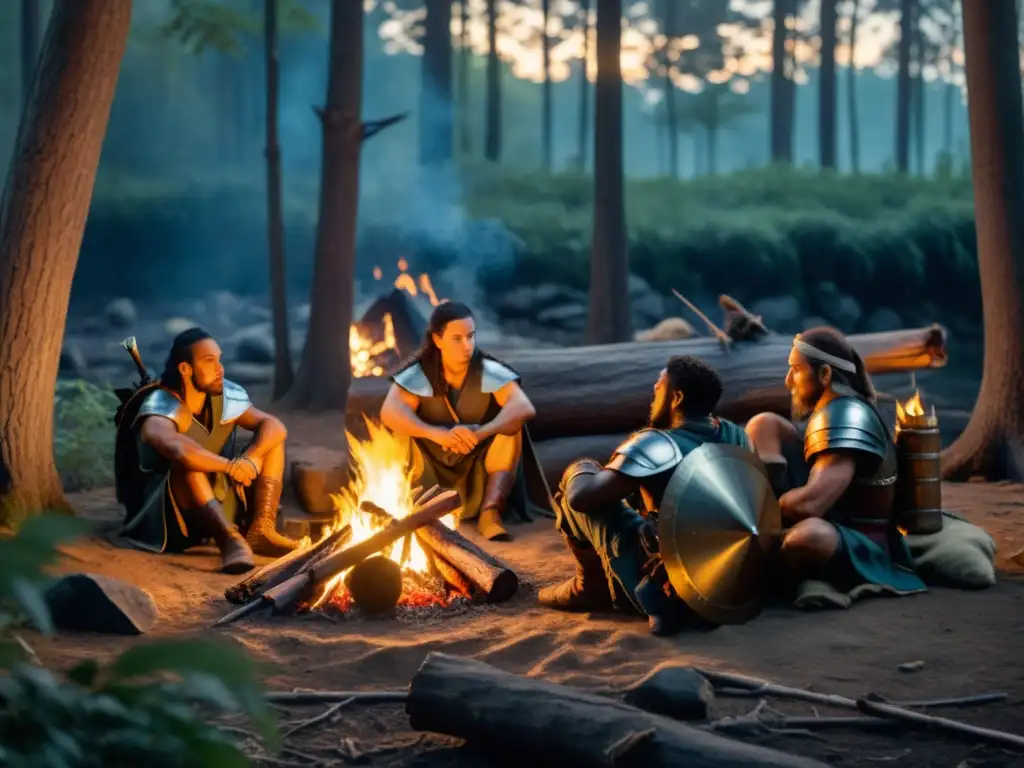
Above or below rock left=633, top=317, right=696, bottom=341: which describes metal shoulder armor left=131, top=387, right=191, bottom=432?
below

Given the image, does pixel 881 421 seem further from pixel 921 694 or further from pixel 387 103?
pixel 387 103

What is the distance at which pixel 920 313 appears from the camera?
18312mm

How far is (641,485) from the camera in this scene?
481 cm

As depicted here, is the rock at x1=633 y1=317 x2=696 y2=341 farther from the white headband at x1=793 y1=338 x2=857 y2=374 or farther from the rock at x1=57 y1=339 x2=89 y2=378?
the rock at x1=57 y1=339 x2=89 y2=378

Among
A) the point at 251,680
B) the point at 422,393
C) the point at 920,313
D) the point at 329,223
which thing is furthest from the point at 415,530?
the point at 920,313

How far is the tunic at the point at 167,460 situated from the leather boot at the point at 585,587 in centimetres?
214

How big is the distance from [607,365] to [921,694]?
159 inches

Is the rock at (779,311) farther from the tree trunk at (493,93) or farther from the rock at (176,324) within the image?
the rock at (176,324)

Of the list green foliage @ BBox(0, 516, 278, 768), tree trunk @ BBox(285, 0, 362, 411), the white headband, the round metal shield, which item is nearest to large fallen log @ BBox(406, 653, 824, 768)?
the round metal shield

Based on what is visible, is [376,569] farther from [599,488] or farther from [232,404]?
[232,404]

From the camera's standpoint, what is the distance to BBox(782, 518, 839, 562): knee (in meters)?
4.93

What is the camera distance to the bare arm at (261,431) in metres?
6.50

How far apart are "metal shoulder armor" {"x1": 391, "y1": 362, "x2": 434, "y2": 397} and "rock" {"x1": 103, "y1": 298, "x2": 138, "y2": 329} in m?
11.7

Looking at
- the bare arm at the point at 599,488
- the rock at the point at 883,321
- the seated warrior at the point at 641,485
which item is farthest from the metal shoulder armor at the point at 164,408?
the rock at the point at 883,321
